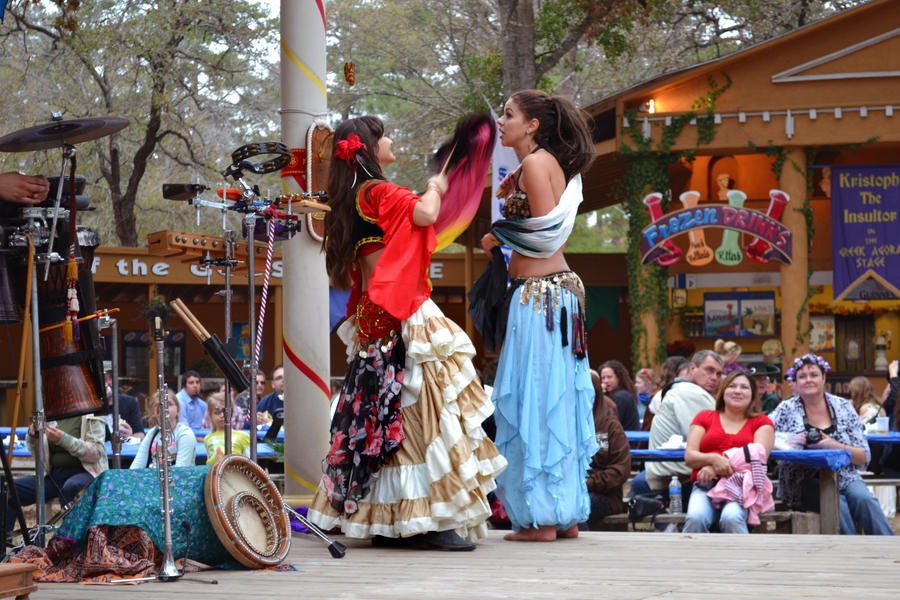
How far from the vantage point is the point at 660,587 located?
3750 millimetres

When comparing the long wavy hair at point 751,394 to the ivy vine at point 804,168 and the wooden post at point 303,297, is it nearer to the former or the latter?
the wooden post at point 303,297

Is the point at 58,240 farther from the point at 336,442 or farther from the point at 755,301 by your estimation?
the point at 755,301

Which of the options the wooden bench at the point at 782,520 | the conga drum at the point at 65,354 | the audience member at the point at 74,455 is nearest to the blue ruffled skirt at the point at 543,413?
the conga drum at the point at 65,354

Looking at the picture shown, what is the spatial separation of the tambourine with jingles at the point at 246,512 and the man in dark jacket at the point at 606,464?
3.22 metres

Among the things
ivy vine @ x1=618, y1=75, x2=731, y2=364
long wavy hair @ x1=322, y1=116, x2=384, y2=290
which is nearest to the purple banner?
ivy vine @ x1=618, y1=75, x2=731, y2=364

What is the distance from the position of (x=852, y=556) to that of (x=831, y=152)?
14.3m

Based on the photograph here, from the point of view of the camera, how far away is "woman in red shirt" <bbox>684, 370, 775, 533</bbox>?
6.98 m

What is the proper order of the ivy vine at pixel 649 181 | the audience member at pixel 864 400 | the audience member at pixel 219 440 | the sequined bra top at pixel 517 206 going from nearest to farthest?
the sequined bra top at pixel 517 206
the audience member at pixel 219 440
the audience member at pixel 864 400
the ivy vine at pixel 649 181

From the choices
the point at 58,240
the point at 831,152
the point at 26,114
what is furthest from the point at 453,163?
the point at 26,114

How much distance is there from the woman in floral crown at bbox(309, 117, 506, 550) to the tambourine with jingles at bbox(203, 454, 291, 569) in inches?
15.5

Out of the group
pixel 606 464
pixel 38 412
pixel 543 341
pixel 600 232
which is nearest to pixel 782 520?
pixel 606 464

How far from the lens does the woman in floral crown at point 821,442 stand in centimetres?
740

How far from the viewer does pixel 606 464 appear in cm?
743

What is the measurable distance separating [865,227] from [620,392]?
7.74 meters
